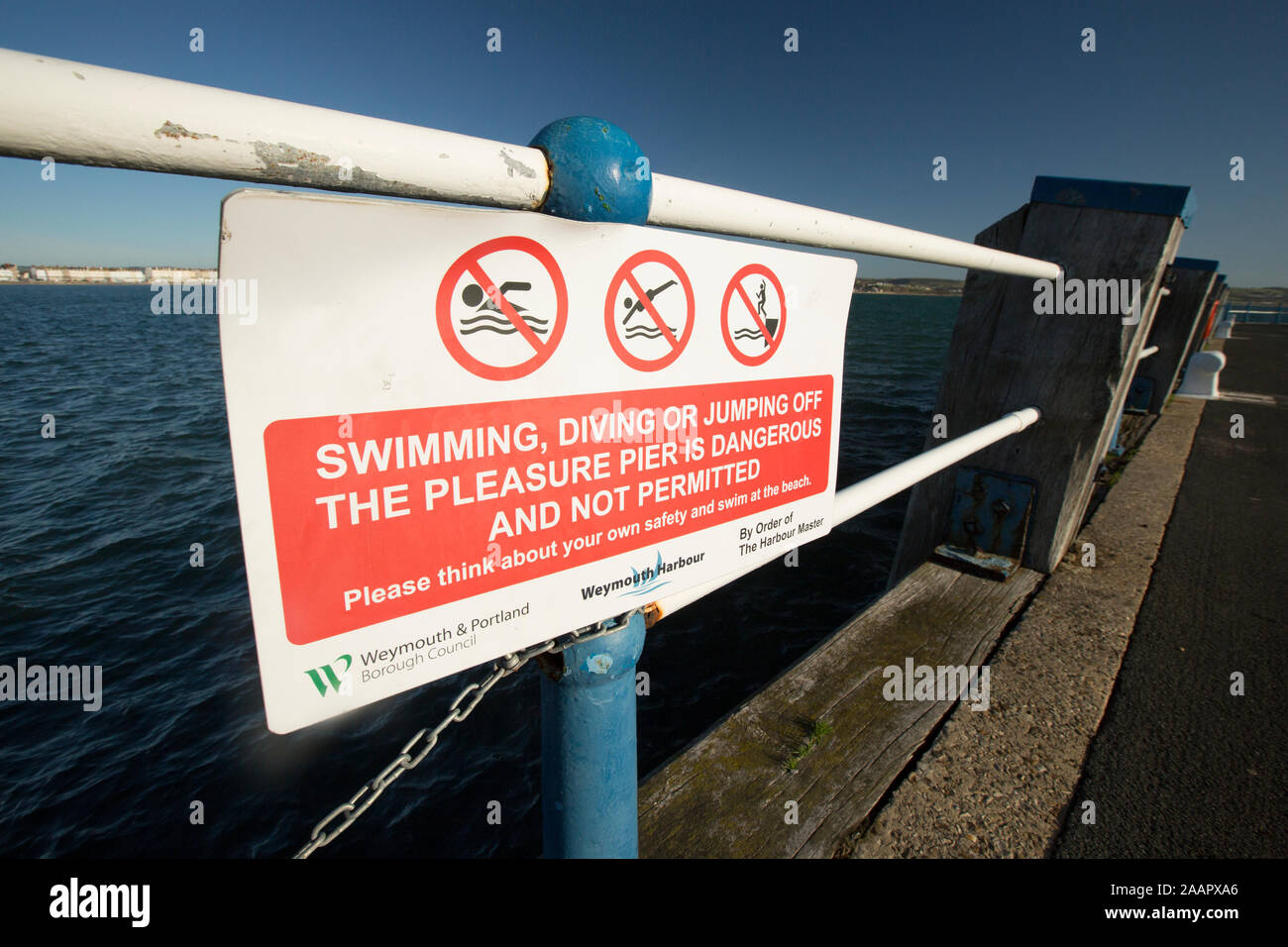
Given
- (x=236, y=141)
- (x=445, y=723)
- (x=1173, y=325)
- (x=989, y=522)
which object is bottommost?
(x=989, y=522)

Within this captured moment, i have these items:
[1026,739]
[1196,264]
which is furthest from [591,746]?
[1196,264]

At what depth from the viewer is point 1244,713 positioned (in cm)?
213

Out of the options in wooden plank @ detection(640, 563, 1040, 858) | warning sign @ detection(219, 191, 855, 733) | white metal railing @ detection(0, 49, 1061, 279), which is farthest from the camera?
wooden plank @ detection(640, 563, 1040, 858)

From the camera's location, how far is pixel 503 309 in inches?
31.0

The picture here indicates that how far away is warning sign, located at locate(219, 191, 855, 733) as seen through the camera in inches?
25.5

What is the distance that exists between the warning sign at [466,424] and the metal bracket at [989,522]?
7.45 feet

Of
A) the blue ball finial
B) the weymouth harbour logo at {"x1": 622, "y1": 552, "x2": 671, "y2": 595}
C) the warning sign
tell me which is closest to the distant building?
the warning sign

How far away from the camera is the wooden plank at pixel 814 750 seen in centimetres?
157

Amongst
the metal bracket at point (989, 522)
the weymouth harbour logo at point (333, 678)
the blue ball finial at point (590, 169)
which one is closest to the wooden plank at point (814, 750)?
the metal bracket at point (989, 522)

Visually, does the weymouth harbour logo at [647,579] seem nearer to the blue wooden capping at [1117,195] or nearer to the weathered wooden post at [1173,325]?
the blue wooden capping at [1117,195]

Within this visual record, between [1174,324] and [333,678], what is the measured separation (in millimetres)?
9881

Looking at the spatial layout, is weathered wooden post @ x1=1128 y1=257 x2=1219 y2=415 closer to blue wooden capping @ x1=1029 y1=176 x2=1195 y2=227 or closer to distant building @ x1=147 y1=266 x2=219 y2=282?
blue wooden capping @ x1=1029 y1=176 x2=1195 y2=227

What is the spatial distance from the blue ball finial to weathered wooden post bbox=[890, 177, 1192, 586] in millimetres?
2425

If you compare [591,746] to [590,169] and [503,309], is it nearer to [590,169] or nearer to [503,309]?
[503,309]
